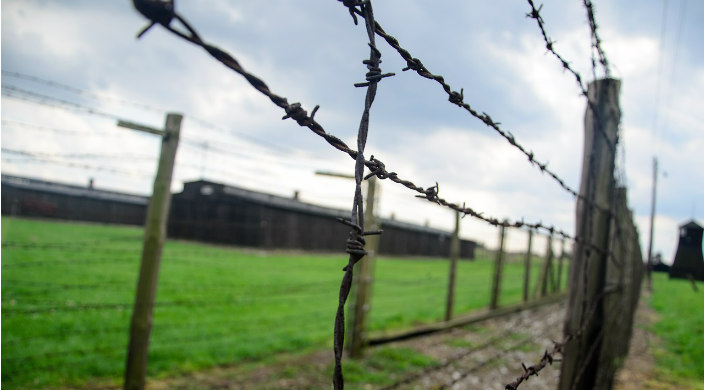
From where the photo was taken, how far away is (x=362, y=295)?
6199 millimetres

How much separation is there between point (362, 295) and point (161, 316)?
3149 mm

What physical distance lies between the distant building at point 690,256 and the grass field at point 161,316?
4289 mm

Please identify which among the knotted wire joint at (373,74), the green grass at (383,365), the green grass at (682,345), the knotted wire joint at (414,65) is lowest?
the green grass at (383,365)

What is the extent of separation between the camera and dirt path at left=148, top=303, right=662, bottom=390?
4820mm

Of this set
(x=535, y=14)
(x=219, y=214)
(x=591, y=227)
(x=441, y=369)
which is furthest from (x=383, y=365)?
(x=219, y=214)

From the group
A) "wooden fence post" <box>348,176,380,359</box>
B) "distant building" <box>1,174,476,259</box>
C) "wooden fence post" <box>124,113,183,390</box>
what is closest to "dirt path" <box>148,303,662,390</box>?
"wooden fence post" <box>348,176,380,359</box>

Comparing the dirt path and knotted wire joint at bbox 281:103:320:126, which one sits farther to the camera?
the dirt path

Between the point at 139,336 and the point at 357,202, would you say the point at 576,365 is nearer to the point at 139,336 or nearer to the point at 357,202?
the point at 357,202

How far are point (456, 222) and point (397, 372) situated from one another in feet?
10.9

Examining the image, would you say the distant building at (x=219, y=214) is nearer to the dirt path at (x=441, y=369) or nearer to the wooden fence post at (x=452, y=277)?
the wooden fence post at (x=452, y=277)

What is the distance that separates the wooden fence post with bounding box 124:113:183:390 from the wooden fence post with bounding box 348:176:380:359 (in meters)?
2.68

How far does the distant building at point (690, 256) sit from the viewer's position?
3777 mm

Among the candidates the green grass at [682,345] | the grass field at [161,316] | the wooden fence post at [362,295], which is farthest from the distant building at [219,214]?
the wooden fence post at [362,295]

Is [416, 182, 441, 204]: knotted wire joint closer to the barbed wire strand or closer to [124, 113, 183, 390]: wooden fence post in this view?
the barbed wire strand
